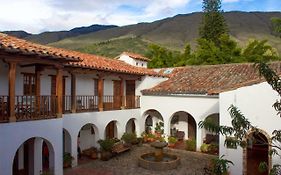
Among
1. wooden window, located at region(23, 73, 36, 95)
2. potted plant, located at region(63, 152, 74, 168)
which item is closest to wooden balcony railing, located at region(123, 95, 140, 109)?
potted plant, located at region(63, 152, 74, 168)

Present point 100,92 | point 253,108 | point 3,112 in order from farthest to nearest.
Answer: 1. point 100,92
2. point 253,108
3. point 3,112

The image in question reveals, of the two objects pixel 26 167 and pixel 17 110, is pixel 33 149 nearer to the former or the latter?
pixel 26 167

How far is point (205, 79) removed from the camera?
830 inches

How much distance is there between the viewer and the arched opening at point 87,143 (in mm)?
17103

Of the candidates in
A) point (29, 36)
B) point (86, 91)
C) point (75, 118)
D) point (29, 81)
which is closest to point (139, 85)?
point (86, 91)

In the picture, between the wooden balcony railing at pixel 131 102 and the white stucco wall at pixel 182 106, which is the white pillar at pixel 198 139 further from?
the wooden balcony railing at pixel 131 102

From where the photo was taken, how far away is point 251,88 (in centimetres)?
1305

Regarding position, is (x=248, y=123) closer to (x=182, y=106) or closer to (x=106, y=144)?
(x=106, y=144)

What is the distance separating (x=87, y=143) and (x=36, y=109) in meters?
7.53

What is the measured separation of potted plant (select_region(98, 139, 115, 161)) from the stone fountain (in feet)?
6.66

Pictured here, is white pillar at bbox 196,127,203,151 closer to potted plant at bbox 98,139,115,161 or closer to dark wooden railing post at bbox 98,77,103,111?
potted plant at bbox 98,139,115,161

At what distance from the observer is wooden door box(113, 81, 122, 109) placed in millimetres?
20078

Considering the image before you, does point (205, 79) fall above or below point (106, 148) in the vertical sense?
above

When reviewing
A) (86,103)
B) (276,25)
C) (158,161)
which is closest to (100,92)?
(86,103)
